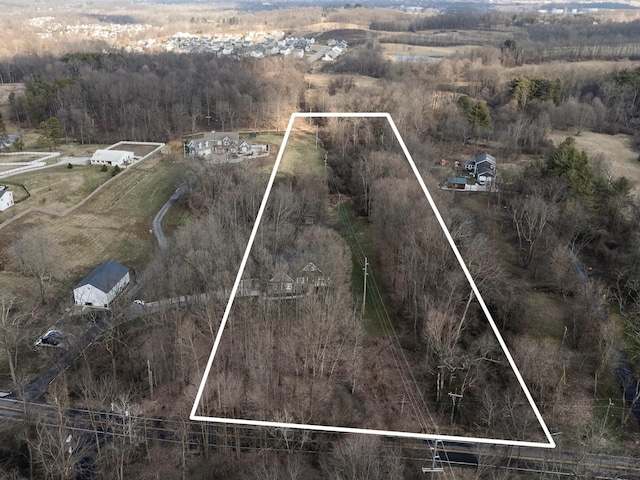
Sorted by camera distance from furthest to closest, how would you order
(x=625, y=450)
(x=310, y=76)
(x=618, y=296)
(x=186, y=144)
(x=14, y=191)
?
(x=310, y=76), (x=186, y=144), (x=14, y=191), (x=618, y=296), (x=625, y=450)

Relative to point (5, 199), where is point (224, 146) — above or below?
above

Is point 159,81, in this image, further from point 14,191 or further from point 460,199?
point 460,199

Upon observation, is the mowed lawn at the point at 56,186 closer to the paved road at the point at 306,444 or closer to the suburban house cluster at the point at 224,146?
the suburban house cluster at the point at 224,146

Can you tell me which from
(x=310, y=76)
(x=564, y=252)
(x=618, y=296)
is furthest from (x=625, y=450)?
(x=310, y=76)

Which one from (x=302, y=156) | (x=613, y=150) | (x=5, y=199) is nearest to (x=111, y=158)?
(x=5, y=199)

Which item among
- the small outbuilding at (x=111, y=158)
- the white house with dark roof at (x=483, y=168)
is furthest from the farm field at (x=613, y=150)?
the small outbuilding at (x=111, y=158)

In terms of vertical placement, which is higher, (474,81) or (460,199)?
(474,81)

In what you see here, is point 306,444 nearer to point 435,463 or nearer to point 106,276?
point 435,463
